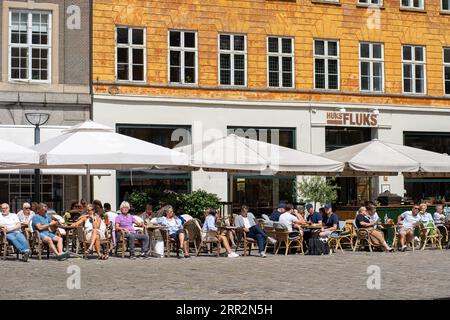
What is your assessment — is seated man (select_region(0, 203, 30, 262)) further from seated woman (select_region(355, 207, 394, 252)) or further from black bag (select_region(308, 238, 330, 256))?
seated woman (select_region(355, 207, 394, 252))

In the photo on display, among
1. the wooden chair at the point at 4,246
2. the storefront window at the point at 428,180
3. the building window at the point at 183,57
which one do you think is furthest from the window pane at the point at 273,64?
the wooden chair at the point at 4,246

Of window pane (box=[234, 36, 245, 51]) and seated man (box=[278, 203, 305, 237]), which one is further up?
window pane (box=[234, 36, 245, 51])

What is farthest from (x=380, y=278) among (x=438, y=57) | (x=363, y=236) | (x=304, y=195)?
(x=438, y=57)

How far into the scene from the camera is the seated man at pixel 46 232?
58.7ft

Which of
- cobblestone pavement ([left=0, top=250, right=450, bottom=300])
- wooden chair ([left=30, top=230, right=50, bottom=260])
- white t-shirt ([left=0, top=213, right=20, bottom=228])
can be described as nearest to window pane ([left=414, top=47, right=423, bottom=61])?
cobblestone pavement ([left=0, top=250, right=450, bottom=300])

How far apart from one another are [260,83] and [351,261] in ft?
46.0

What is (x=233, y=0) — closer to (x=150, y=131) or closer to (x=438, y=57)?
(x=150, y=131)

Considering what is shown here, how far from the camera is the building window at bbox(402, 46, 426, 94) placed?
33.4m

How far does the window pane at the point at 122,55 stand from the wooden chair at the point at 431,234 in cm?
1262

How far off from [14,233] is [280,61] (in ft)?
52.2

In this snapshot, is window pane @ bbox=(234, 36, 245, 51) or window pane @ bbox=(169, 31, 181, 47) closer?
window pane @ bbox=(169, 31, 181, 47)

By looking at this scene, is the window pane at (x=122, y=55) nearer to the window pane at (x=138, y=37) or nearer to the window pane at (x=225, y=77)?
the window pane at (x=138, y=37)

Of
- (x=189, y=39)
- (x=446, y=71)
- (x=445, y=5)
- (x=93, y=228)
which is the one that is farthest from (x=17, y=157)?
(x=445, y=5)

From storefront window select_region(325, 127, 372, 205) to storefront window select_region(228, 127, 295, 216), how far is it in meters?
1.71
